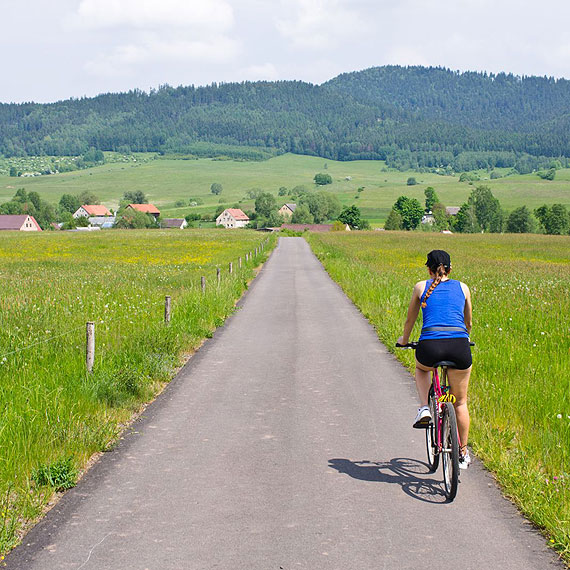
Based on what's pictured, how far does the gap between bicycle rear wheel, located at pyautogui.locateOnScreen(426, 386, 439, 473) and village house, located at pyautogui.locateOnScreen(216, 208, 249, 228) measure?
18302cm

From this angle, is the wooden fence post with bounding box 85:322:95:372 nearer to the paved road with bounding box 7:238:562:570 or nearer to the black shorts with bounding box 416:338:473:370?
the paved road with bounding box 7:238:562:570

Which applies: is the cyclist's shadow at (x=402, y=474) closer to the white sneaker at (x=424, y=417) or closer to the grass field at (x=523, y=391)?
the white sneaker at (x=424, y=417)

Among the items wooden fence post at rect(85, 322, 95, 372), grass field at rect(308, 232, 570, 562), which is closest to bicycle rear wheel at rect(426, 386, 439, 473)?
grass field at rect(308, 232, 570, 562)

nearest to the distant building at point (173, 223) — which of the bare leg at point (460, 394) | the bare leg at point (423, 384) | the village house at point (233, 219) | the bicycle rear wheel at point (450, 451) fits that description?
the village house at point (233, 219)

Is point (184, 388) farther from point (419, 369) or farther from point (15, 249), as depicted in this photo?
point (15, 249)

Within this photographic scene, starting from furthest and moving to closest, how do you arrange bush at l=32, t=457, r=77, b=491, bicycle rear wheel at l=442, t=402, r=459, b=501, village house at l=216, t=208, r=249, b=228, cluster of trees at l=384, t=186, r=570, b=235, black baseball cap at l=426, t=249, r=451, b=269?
village house at l=216, t=208, r=249, b=228
cluster of trees at l=384, t=186, r=570, b=235
black baseball cap at l=426, t=249, r=451, b=269
bush at l=32, t=457, r=77, b=491
bicycle rear wheel at l=442, t=402, r=459, b=501

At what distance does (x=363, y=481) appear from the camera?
6742 mm

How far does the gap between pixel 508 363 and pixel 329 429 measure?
13.2 ft

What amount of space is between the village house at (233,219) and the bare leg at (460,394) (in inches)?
7225

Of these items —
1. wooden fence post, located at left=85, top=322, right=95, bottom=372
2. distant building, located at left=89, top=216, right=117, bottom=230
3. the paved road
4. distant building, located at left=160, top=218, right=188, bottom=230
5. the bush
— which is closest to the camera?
the paved road

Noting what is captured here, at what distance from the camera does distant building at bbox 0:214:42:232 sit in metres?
144

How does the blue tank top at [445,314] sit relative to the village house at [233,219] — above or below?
above

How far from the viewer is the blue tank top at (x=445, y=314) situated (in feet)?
21.7

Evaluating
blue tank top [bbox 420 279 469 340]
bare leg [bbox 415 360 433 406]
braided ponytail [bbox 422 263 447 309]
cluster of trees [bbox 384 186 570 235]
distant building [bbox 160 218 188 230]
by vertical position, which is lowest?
distant building [bbox 160 218 188 230]
